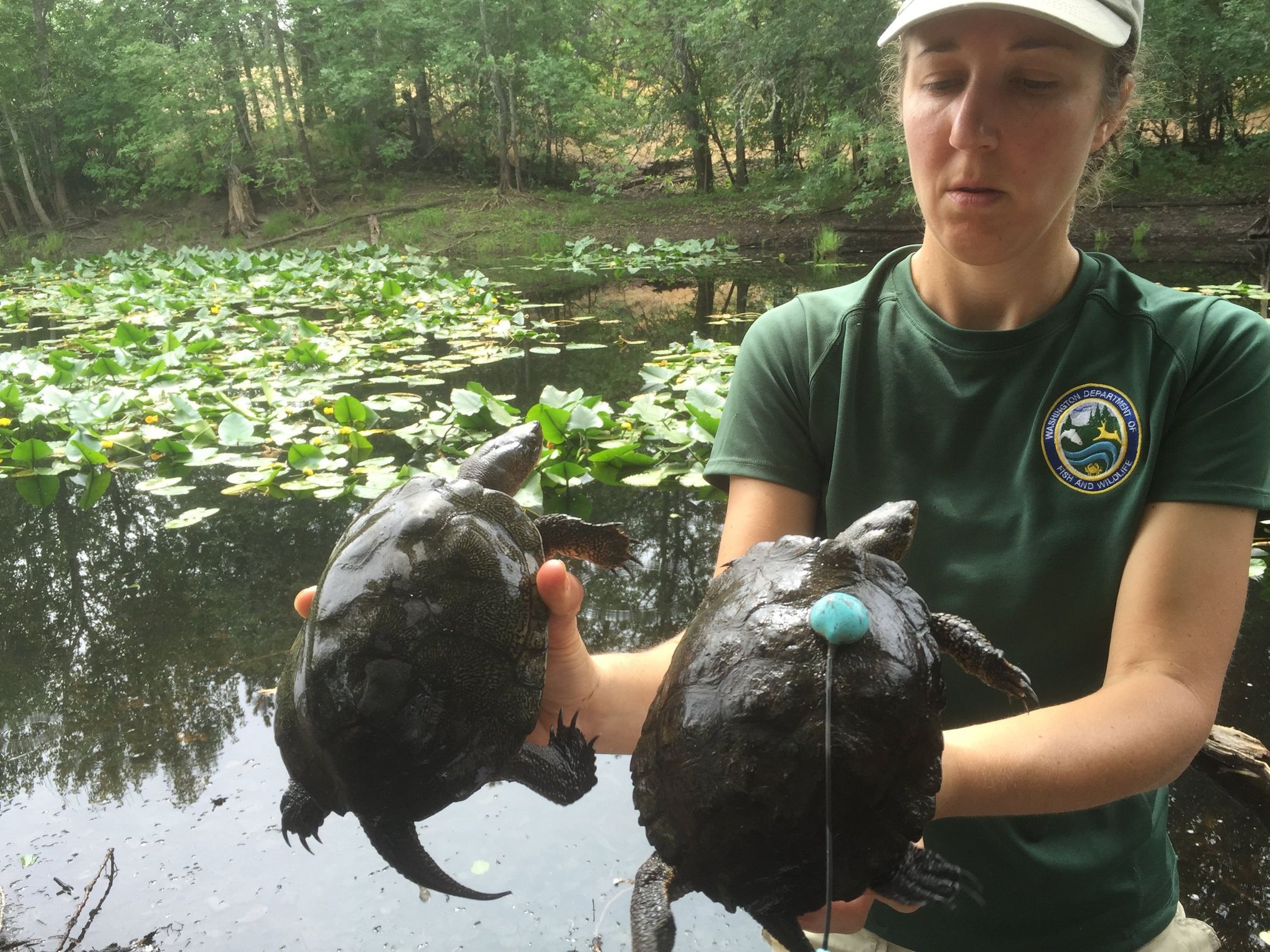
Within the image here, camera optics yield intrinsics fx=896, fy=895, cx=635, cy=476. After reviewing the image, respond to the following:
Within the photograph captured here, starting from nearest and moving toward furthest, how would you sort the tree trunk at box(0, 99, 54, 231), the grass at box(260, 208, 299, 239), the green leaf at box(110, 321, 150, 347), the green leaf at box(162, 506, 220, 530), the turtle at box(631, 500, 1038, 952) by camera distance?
the turtle at box(631, 500, 1038, 952) → the green leaf at box(162, 506, 220, 530) → the green leaf at box(110, 321, 150, 347) → the grass at box(260, 208, 299, 239) → the tree trunk at box(0, 99, 54, 231)

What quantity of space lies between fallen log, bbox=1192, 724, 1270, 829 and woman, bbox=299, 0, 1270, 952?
0.60 metres

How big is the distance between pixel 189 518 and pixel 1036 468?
10.7 ft

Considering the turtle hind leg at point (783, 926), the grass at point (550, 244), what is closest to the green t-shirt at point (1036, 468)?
the turtle hind leg at point (783, 926)

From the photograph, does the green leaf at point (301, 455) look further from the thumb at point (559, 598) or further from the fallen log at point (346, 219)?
the fallen log at point (346, 219)

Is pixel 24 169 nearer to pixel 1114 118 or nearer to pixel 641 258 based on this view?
pixel 641 258

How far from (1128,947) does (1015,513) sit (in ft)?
2.27

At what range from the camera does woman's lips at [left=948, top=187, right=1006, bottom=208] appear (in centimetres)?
118

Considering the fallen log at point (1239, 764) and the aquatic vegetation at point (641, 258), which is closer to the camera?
the fallen log at point (1239, 764)

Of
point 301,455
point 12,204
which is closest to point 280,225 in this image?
point 12,204

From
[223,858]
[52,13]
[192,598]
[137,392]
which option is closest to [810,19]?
[137,392]

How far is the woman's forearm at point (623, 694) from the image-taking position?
1.44m

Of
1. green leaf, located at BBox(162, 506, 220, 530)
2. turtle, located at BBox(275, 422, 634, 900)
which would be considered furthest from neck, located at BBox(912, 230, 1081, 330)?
green leaf, located at BBox(162, 506, 220, 530)

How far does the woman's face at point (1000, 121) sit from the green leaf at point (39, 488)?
13.0ft

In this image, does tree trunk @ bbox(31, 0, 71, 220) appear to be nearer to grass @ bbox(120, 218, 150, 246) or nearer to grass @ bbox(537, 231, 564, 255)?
grass @ bbox(120, 218, 150, 246)
